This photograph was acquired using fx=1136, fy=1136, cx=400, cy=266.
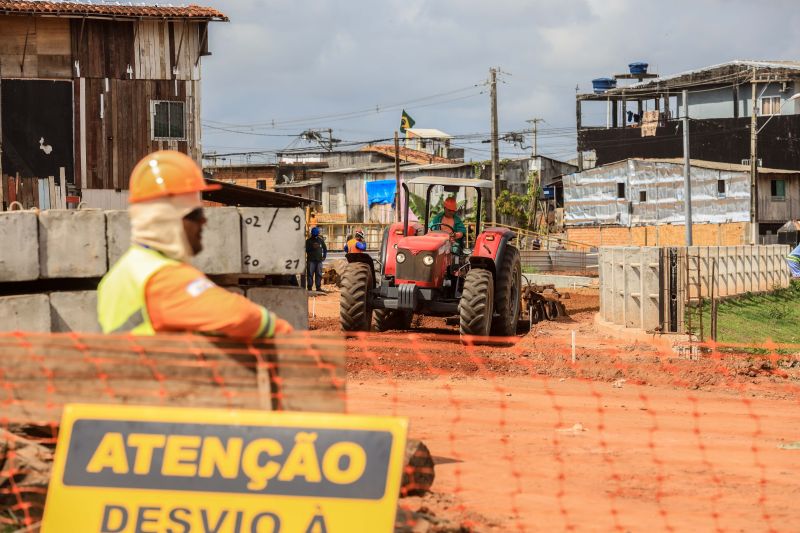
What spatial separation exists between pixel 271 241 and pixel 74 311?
6.10ft

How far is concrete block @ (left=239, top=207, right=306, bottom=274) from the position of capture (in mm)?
10414

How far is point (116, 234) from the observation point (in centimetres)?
1002

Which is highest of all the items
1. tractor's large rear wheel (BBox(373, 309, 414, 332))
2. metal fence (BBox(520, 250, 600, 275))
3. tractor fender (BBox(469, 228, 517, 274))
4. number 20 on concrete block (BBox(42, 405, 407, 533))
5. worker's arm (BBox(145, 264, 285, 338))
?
tractor fender (BBox(469, 228, 517, 274))

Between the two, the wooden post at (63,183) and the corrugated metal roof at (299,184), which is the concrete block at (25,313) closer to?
the wooden post at (63,183)

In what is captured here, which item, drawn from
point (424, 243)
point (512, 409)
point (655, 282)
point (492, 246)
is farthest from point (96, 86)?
point (512, 409)

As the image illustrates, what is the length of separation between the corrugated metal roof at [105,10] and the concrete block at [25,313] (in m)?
20.2

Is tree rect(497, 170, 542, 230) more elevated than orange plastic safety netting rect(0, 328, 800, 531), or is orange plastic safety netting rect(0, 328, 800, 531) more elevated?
tree rect(497, 170, 542, 230)

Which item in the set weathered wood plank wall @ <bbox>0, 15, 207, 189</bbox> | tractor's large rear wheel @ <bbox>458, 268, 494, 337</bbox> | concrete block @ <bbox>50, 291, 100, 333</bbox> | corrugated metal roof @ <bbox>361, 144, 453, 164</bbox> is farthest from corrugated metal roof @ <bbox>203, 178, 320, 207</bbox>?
corrugated metal roof @ <bbox>361, 144, 453, 164</bbox>

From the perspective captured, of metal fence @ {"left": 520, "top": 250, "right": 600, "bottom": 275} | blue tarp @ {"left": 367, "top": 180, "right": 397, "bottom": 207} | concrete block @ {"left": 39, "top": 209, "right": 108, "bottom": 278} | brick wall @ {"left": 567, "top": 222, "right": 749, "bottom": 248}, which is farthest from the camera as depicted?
blue tarp @ {"left": 367, "top": 180, "right": 397, "bottom": 207}

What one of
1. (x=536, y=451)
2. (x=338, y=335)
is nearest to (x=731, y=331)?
(x=536, y=451)

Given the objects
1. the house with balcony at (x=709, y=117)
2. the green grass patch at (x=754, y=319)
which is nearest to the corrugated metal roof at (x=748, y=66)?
the house with balcony at (x=709, y=117)

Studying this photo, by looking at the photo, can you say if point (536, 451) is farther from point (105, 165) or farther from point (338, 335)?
point (105, 165)

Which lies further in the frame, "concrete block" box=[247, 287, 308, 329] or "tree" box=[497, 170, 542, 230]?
"tree" box=[497, 170, 542, 230]

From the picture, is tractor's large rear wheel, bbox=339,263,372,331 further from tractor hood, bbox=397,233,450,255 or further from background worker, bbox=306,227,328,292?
background worker, bbox=306,227,328,292
